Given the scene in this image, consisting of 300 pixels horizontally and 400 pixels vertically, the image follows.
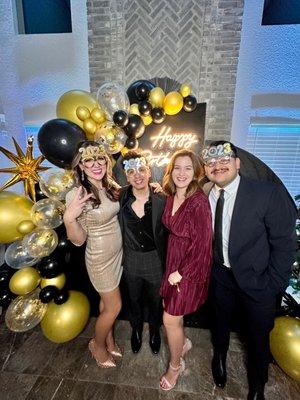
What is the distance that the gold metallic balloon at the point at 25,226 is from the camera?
225cm

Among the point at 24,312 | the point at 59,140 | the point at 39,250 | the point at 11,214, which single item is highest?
the point at 59,140

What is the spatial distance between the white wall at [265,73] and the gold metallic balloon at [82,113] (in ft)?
9.24

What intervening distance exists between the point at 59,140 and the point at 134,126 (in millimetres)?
787

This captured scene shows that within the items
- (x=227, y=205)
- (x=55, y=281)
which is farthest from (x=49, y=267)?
(x=227, y=205)

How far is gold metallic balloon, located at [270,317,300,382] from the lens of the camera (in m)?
2.20

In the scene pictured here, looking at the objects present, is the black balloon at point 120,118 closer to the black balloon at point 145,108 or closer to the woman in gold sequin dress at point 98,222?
the black balloon at point 145,108

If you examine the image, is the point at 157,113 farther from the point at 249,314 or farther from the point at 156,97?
the point at 249,314

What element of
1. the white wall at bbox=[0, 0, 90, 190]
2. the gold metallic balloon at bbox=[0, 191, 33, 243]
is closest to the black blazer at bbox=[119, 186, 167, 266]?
the gold metallic balloon at bbox=[0, 191, 33, 243]

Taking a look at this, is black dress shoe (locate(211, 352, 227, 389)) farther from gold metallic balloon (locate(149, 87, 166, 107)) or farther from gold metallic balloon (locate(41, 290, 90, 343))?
gold metallic balloon (locate(149, 87, 166, 107))

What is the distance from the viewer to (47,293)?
2.38m

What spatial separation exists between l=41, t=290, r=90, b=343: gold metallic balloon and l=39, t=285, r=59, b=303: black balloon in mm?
170

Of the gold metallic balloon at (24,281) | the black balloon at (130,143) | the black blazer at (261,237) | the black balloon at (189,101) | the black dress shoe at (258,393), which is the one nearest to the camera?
the black blazer at (261,237)

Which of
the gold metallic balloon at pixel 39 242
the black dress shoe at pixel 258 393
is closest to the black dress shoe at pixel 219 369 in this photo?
the black dress shoe at pixel 258 393

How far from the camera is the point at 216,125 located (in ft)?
14.0
